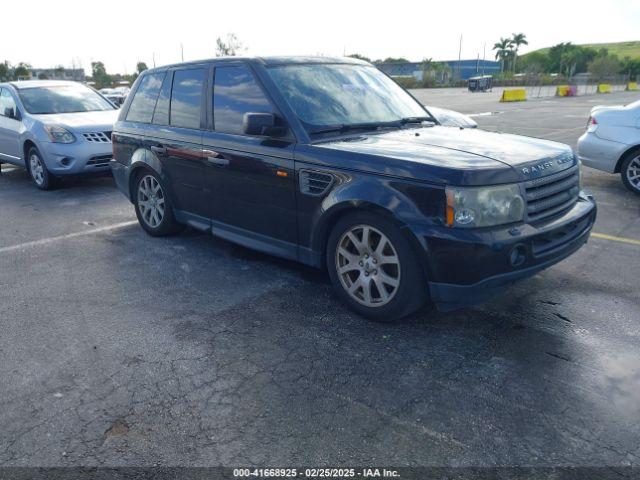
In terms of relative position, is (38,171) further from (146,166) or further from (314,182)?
(314,182)

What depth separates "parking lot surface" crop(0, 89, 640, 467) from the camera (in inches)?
103

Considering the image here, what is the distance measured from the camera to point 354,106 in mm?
4527

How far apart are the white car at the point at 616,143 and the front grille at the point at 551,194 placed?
4239 mm

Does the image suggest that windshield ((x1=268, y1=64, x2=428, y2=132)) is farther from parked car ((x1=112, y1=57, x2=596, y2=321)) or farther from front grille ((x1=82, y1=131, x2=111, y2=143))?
front grille ((x1=82, y1=131, x2=111, y2=143))

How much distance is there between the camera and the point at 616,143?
25.1ft

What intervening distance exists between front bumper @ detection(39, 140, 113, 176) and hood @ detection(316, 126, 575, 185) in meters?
5.84

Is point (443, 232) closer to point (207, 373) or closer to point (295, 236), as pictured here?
point (295, 236)

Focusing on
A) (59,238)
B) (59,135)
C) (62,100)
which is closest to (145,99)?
(59,238)

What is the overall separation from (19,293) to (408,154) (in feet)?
11.3

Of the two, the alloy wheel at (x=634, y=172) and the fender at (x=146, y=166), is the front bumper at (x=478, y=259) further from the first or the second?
the alloy wheel at (x=634, y=172)

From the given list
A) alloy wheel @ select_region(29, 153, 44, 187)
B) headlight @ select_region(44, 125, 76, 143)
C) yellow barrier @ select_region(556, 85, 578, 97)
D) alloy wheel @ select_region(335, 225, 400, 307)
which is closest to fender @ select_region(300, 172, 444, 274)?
alloy wheel @ select_region(335, 225, 400, 307)

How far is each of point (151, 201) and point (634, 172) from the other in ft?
21.1

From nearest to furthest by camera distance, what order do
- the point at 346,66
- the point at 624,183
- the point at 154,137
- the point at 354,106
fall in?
the point at 354,106
the point at 346,66
the point at 154,137
the point at 624,183

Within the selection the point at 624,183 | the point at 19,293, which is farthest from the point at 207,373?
the point at 624,183
